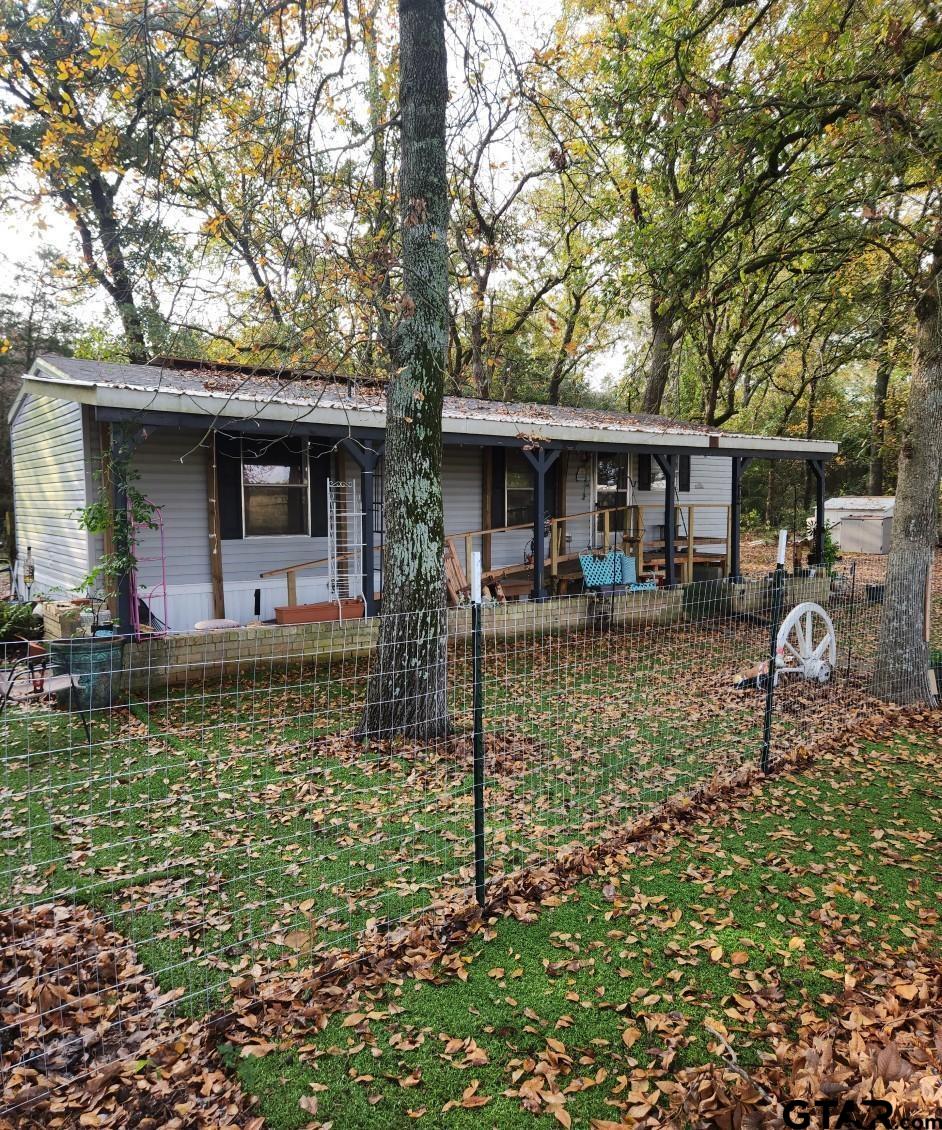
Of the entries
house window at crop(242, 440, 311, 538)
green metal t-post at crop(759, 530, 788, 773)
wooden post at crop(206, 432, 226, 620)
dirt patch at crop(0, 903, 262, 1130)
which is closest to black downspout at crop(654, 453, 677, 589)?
house window at crop(242, 440, 311, 538)

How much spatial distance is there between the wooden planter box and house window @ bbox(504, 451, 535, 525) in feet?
14.0

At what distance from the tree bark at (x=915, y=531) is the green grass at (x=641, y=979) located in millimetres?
3404

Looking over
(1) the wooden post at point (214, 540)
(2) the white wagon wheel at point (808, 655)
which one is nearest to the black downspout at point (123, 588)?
(1) the wooden post at point (214, 540)

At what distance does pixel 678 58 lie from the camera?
254 inches

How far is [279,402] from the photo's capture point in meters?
8.14

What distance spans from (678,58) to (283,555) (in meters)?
7.76

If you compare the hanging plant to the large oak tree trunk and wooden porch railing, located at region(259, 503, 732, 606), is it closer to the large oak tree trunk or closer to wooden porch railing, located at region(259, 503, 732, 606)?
wooden porch railing, located at region(259, 503, 732, 606)

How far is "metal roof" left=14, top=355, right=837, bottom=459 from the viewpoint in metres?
7.28

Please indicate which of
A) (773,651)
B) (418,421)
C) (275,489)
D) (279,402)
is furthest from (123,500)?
(773,651)

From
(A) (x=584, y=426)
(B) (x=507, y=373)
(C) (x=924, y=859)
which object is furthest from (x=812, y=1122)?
(B) (x=507, y=373)

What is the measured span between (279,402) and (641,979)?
7053mm

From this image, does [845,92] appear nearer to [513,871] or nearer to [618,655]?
[618,655]

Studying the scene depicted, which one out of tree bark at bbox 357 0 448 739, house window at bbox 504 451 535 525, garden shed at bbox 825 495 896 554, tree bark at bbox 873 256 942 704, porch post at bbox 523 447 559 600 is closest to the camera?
tree bark at bbox 357 0 448 739

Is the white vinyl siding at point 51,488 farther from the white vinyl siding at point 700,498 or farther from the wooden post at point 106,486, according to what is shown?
the white vinyl siding at point 700,498
